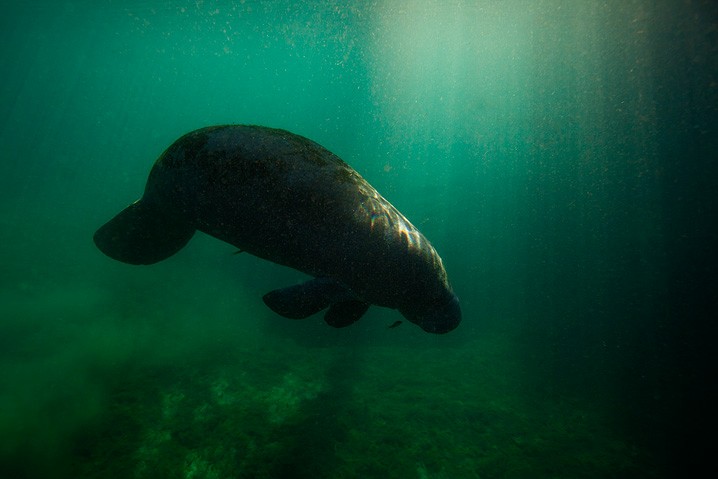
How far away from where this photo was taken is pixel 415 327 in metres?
19.0

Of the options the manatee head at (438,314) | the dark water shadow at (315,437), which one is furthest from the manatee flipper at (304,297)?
the dark water shadow at (315,437)

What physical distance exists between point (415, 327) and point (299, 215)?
18.0m

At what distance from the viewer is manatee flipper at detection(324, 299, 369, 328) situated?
266 centimetres

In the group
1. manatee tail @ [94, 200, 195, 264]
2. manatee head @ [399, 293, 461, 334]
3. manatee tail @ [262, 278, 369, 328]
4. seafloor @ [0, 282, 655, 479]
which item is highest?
manatee tail @ [94, 200, 195, 264]

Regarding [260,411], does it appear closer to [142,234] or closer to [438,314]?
[142,234]

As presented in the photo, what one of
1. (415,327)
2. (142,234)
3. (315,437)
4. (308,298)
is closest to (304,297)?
(308,298)


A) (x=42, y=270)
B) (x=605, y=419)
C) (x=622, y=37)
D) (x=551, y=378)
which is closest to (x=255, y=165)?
(x=605, y=419)

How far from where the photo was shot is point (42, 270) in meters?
18.2

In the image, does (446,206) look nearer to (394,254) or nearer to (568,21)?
(568,21)

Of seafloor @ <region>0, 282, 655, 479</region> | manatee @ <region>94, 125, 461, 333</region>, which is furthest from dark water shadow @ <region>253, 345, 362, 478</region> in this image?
manatee @ <region>94, 125, 461, 333</region>

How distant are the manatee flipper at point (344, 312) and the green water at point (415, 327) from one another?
4184 millimetres

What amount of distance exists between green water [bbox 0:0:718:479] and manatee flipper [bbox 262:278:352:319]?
4444 mm

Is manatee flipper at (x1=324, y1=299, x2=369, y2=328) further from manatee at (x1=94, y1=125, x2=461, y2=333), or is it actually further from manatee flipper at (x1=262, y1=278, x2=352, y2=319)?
manatee flipper at (x1=262, y1=278, x2=352, y2=319)

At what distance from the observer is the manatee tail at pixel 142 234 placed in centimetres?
329
